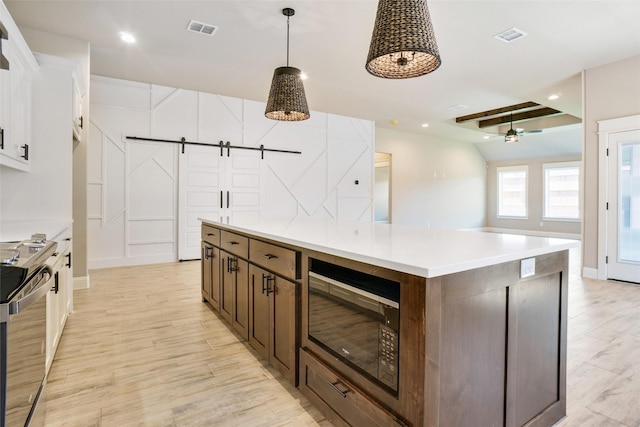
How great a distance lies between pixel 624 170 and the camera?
14.3ft

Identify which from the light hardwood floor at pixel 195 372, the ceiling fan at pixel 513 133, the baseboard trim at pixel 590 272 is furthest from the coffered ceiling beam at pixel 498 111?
the light hardwood floor at pixel 195 372

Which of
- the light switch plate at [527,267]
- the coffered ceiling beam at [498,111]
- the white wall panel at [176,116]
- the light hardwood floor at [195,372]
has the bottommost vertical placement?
the light hardwood floor at [195,372]


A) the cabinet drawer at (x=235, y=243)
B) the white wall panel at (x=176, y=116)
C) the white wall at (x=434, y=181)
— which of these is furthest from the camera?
the white wall at (x=434, y=181)

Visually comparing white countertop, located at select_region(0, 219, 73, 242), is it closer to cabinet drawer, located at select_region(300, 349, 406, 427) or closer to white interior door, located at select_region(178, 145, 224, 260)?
cabinet drawer, located at select_region(300, 349, 406, 427)

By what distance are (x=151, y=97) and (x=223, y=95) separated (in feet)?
3.85

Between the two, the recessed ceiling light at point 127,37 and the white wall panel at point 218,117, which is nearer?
the recessed ceiling light at point 127,37


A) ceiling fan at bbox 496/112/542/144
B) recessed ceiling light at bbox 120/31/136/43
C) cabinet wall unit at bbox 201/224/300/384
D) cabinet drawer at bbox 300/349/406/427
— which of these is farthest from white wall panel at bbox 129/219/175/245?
ceiling fan at bbox 496/112/542/144

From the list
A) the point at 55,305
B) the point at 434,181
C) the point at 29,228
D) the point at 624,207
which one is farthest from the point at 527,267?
the point at 434,181

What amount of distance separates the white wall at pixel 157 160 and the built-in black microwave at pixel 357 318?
4645 mm

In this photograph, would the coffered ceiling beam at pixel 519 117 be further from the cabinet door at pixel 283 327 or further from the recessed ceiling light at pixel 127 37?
the cabinet door at pixel 283 327

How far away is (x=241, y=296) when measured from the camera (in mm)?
2445

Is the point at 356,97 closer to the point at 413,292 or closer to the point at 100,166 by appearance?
the point at 100,166

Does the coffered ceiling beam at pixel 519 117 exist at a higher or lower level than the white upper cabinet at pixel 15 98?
higher

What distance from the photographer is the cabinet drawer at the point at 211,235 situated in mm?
2956
